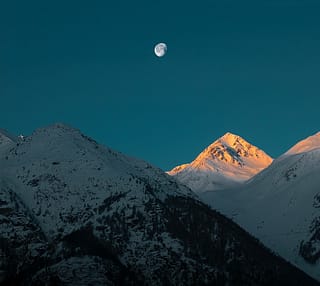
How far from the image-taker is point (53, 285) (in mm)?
192875

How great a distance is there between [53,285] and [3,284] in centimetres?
1402

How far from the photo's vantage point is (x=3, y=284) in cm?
18350
